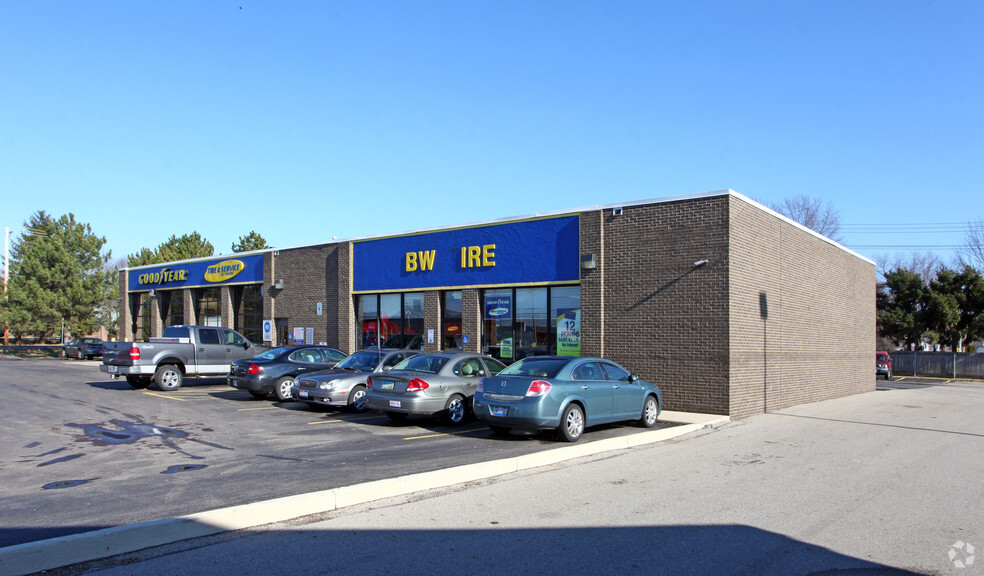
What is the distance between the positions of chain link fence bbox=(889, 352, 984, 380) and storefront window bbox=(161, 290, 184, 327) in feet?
147

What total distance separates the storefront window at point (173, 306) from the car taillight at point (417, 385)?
25.9 m

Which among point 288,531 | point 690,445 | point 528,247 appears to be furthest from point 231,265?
point 288,531

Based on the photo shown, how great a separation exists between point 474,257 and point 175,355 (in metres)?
9.61

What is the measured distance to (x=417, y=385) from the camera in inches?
519

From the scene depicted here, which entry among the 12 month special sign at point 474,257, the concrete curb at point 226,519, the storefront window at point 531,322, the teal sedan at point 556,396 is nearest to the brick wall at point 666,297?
the 12 month special sign at point 474,257

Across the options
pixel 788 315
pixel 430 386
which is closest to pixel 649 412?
pixel 430 386

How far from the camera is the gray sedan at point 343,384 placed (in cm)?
1498

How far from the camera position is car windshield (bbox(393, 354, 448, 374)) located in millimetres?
13883

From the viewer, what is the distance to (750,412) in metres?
17.2

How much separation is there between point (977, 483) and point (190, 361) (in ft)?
64.9

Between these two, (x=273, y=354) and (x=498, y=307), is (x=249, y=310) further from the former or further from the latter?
(x=498, y=307)

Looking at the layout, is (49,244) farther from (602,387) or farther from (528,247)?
(602,387)

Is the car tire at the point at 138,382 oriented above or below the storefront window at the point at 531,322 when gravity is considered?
below

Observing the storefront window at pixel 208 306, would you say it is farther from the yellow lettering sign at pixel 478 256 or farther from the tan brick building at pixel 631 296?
the yellow lettering sign at pixel 478 256
